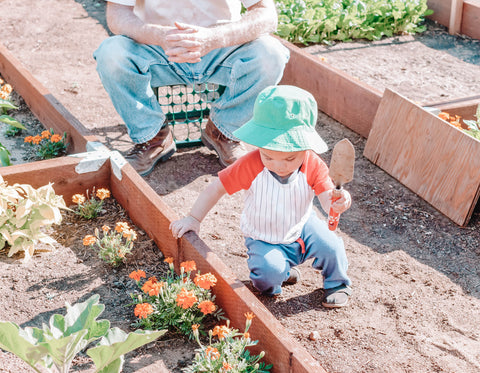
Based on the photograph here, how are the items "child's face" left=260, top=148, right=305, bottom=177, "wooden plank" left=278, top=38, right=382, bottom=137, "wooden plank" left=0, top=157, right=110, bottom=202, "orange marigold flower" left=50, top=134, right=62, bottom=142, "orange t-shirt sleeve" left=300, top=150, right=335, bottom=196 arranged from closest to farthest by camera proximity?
"child's face" left=260, top=148, right=305, bottom=177
"orange t-shirt sleeve" left=300, top=150, right=335, bottom=196
"wooden plank" left=0, top=157, right=110, bottom=202
"orange marigold flower" left=50, top=134, right=62, bottom=142
"wooden plank" left=278, top=38, right=382, bottom=137

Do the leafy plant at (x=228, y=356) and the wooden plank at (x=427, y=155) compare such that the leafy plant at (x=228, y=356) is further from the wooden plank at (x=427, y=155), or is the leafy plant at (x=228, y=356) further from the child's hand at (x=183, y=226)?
the wooden plank at (x=427, y=155)

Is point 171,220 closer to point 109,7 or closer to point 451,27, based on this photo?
point 109,7

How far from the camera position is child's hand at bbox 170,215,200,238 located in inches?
99.3

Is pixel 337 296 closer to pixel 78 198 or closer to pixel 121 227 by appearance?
pixel 121 227

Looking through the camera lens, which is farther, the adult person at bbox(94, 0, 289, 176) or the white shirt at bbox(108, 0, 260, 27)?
the white shirt at bbox(108, 0, 260, 27)

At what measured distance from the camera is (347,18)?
215 inches

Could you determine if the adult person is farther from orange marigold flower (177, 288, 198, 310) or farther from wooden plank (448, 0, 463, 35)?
wooden plank (448, 0, 463, 35)

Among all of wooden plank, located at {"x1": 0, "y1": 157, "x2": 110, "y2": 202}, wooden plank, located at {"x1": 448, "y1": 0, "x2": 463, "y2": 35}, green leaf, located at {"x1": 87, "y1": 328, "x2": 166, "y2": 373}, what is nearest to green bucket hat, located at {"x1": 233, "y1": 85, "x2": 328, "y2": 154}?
green leaf, located at {"x1": 87, "y1": 328, "x2": 166, "y2": 373}

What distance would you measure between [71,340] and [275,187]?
3.54 feet

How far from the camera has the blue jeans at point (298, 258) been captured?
2520 mm

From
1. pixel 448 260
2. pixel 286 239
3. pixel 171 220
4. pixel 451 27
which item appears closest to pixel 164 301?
pixel 171 220

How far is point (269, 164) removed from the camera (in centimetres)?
241

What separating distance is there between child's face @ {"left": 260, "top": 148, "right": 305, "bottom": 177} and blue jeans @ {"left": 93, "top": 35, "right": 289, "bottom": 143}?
118 centimetres

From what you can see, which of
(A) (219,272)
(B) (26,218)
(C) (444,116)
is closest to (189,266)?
(A) (219,272)
